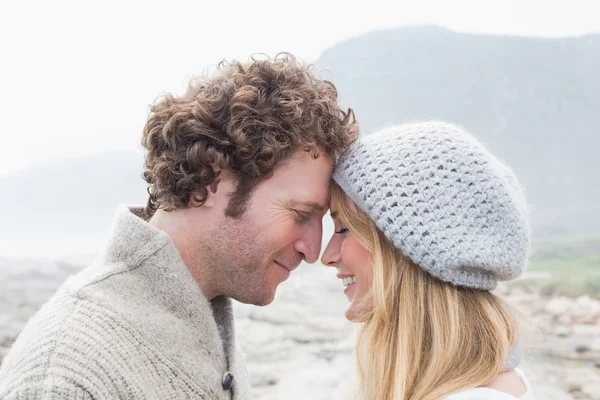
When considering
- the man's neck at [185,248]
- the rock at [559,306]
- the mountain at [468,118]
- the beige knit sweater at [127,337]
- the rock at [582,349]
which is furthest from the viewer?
the mountain at [468,118]

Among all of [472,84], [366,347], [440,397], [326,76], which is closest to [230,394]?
[366,347]

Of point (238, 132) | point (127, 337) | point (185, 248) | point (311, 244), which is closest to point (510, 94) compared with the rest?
point (311, 244)

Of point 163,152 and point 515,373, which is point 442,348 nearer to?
point 515,373

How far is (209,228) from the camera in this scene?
1.38m

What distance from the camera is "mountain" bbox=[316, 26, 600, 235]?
430cm

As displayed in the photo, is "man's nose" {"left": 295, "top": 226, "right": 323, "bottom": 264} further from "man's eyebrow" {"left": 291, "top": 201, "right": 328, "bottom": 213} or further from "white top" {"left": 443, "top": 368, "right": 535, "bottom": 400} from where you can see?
"white top" {"left": 443, "top": 368, "right": 535, "bottom": 400}

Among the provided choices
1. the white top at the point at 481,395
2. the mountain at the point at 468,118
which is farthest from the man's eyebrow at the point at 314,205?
the mountain at the point at 468,118

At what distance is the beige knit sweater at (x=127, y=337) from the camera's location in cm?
100

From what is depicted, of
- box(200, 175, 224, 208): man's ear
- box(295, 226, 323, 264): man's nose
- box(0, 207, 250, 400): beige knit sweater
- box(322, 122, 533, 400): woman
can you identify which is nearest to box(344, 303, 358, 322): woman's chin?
box(322, 122, 533, 400): woman

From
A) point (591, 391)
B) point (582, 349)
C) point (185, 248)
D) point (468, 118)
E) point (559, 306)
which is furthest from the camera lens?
point (468, 118)

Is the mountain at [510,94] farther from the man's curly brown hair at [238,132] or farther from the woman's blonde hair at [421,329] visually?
the woman's blonde hair at [421,329]

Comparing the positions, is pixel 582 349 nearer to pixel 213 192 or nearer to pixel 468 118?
A: pixel 468 118

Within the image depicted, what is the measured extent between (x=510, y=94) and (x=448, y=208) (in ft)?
12.3

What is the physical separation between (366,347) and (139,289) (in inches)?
19.8
